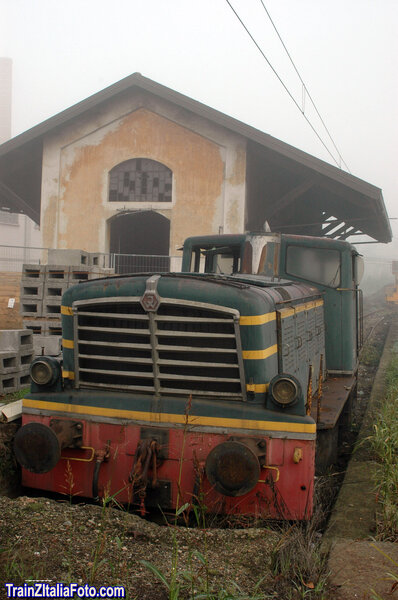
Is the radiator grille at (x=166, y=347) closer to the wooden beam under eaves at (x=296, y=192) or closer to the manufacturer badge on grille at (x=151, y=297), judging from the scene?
the manufacturer badge on grille at (x=151, y=297)

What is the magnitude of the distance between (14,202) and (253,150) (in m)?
9.26

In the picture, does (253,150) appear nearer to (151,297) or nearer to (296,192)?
(296,192)

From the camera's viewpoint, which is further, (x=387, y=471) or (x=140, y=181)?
(x=140, y=181)

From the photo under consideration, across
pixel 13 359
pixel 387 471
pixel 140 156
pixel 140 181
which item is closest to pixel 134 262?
pixel 140 181

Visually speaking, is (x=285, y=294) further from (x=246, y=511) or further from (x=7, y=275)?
(x=7, y=275)

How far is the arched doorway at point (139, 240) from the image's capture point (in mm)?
16562

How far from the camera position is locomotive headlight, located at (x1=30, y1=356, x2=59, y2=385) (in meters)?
4.47

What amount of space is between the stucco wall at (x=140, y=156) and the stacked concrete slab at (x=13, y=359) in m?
8.77

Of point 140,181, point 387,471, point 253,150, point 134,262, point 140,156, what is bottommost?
point 387,471

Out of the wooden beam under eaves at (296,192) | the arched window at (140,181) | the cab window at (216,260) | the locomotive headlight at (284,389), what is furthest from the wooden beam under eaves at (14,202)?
the locomotive headlight at (284,389)

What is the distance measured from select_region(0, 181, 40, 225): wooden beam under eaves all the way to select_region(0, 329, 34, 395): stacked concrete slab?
1195 cm

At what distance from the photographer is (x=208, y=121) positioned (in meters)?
15.9

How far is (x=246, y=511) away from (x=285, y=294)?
1.82 metres

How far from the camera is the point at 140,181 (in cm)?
1638
